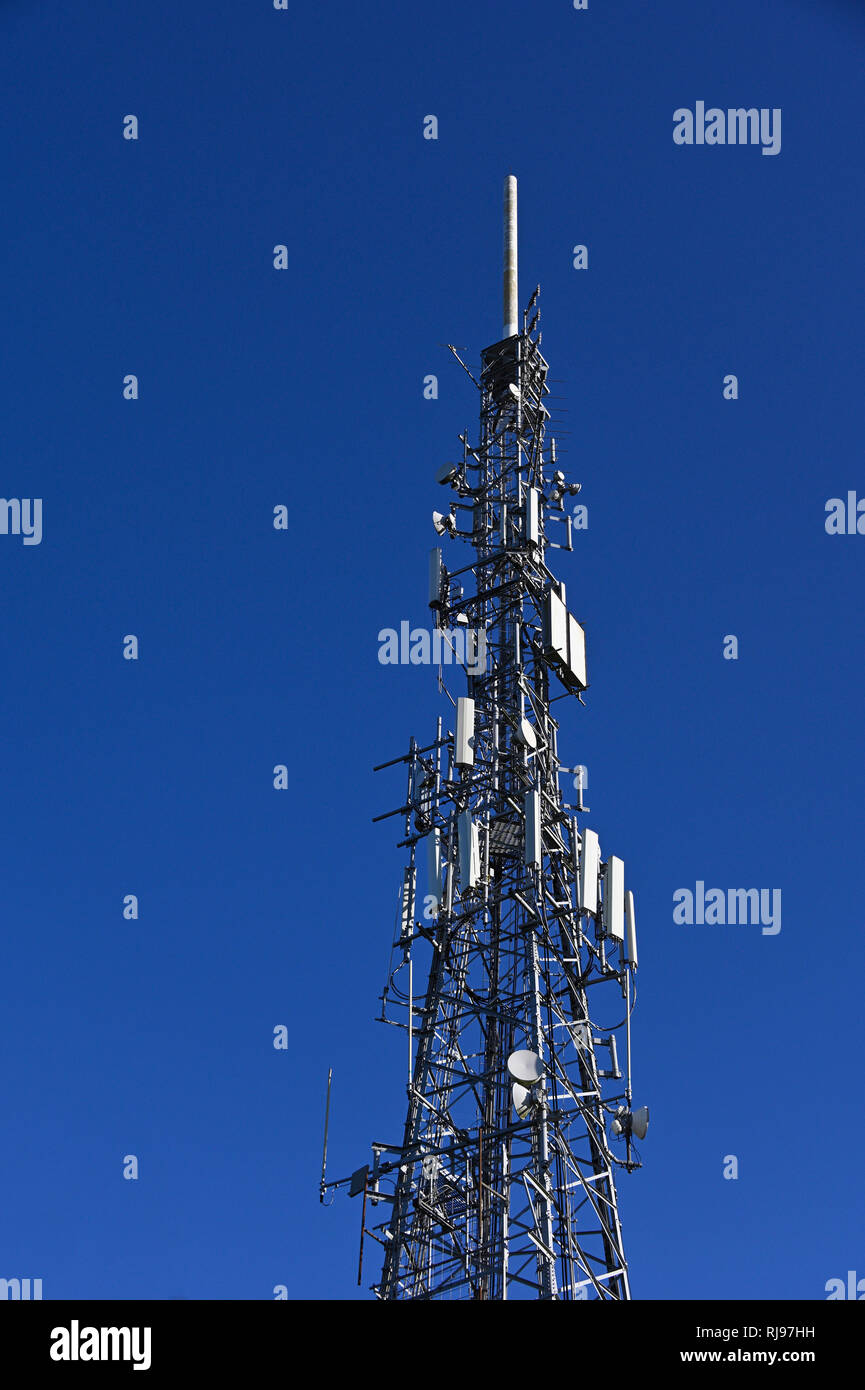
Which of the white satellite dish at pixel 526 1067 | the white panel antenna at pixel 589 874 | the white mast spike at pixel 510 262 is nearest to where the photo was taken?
the white satellite dish at pixel 526 1067

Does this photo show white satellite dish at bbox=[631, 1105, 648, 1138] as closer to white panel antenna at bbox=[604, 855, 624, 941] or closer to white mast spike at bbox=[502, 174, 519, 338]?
white panel antenna at bbox=[604, 855, 624, 941]

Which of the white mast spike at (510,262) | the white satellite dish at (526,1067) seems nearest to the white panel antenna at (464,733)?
the white satellite dish at (526,1067)

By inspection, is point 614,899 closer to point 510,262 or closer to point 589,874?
point 589,874

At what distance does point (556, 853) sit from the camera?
29328 millimetres

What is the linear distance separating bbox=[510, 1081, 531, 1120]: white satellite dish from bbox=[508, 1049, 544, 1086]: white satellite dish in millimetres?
132

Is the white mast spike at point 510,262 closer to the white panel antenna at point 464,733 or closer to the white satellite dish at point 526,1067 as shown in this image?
the white panel antenna at point 464,733

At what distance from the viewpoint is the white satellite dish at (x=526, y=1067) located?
25656 mm

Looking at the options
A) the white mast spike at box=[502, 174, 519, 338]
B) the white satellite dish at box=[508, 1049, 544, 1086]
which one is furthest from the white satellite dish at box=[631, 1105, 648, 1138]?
the white mast spike at box=[502, 174, 519, 338]

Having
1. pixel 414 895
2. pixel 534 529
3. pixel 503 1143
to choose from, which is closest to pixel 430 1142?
pixel 503 1143

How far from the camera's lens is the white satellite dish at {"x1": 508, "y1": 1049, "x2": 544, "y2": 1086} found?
84.2 ft

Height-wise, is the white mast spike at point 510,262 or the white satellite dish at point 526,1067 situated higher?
the white mast spike at point 510,262

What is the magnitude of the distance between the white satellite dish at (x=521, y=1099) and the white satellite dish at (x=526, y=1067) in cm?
13
